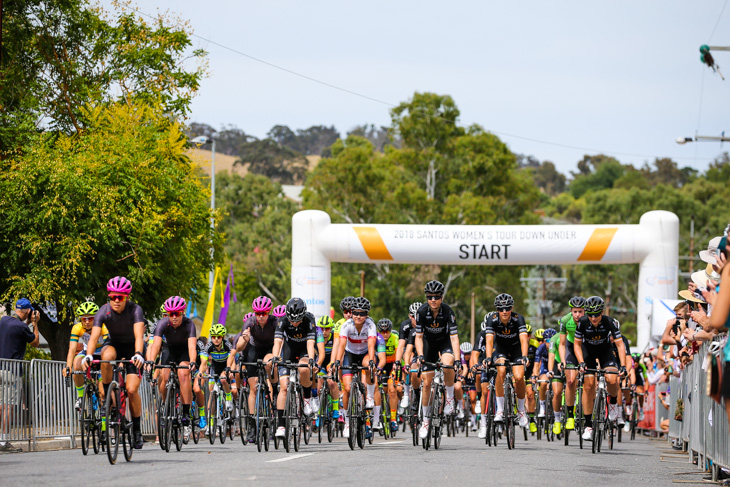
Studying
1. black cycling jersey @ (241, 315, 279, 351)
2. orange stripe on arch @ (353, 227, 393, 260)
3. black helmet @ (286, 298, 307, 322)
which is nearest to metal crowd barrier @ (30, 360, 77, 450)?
black cycling jersey @ (241, 315, 279, 351)

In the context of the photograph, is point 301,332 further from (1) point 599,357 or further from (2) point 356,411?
(1) point 599,357

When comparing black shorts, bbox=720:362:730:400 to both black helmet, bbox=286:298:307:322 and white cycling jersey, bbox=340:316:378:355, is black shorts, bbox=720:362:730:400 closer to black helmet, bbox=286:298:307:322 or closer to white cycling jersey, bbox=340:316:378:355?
black helmet, bbox=286:298:307:322

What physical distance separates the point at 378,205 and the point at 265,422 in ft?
146

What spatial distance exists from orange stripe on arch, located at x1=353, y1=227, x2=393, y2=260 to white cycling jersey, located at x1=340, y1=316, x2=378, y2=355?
512 inches

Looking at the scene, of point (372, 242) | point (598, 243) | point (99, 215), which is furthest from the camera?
point (372, 242)

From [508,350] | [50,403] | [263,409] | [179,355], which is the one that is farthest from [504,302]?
[50,403]

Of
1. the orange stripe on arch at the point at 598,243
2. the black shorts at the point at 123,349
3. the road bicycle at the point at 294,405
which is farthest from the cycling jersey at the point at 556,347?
the orange stripe on arch at the point at 598,243

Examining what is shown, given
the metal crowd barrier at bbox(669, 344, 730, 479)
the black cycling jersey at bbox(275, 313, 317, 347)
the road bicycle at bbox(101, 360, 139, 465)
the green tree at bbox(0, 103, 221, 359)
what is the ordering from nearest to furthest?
the metal crowd barrier at bbox(669, 344, 730, 479), the road bicycle at bbox(101, 360, 139, 465), the black cycling jersey at bbox(275, 313, 317, 347), the green tree at bbox(0, 103, 221, 359)

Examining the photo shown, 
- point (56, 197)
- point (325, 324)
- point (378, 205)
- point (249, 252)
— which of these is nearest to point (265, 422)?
point (325, 324)

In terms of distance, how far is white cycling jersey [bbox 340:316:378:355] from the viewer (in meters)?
16.7

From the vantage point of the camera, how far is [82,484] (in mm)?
9648

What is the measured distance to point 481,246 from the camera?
98.3 feet

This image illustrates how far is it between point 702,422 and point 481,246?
17.2 metres

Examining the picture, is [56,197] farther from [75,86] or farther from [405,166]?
[405,166]
